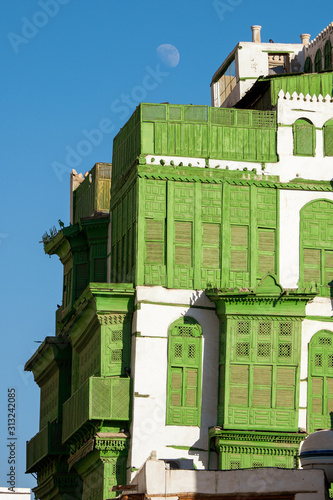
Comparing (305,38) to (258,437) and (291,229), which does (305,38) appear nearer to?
(291,229)

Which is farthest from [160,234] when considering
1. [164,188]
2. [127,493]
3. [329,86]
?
[127,493]

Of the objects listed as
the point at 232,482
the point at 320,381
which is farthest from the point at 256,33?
the point at 232,482

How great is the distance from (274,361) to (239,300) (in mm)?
2094

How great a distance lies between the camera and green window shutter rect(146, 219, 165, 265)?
43688 mm

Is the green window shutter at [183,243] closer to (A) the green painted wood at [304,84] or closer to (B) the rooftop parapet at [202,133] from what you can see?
(B) the rooftop parapet at [202,133]

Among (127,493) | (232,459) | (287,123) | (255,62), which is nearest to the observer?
(127,493)

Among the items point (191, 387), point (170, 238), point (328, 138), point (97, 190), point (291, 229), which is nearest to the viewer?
point (191, 387)

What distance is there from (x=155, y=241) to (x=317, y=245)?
519 cm

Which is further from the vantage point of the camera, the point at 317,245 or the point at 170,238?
the point at 317,245

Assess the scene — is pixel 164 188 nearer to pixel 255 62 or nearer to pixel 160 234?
pixel 160 234

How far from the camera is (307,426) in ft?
142

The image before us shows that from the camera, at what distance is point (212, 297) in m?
43.2

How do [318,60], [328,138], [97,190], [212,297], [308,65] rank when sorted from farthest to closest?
[308,65] → [318,60] → [97,190] → [328,138] → [212,297]

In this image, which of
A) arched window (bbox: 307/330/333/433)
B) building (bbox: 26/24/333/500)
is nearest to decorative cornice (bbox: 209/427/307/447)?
building (bbox: 26/24/333/500)
